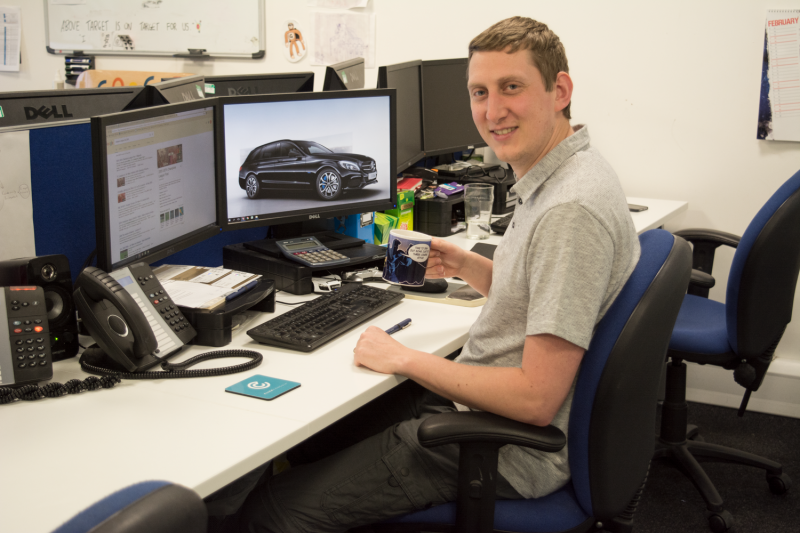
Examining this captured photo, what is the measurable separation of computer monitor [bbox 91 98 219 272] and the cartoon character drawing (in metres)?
2.06

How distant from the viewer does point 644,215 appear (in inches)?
99.3

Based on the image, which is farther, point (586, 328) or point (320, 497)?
point (320, 497)

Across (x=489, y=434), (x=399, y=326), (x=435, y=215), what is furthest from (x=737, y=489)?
(x=489, y=434)

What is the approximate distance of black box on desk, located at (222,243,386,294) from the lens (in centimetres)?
173

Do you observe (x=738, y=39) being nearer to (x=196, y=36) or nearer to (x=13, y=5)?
(x=196, y=36)

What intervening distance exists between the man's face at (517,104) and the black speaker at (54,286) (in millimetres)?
860

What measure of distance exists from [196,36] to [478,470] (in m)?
3.40

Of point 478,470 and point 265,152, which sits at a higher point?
point 265,152

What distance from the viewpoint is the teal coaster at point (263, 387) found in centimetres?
118

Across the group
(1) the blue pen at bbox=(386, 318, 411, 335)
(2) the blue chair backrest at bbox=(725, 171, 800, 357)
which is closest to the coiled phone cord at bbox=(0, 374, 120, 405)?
(1) the blue pen at bbox=(386, 318, 411, 335)

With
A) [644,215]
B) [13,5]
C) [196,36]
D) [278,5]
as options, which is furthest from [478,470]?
[13,5]

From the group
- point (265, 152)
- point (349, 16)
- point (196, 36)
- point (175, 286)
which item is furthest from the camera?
point (196, 36)

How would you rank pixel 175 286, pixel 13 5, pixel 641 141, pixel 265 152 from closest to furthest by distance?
pixel 175 286
pixel 265 152
pixel 641 141
pixel 13 5

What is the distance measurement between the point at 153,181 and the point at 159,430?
22.9 inches
